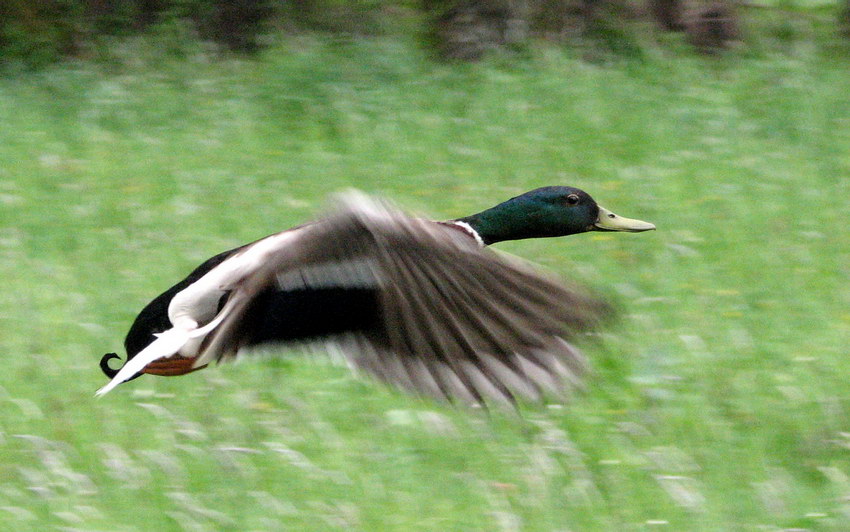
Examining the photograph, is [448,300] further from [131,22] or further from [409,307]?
[131,22]

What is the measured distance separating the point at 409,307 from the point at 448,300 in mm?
103

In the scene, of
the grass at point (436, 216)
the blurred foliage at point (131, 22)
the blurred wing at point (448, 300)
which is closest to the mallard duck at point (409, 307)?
the blurred wing at point (448, 300)

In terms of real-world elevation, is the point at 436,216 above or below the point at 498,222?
below

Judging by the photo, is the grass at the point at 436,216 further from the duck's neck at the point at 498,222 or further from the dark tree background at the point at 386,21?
the duck's neck at the point at 498,222

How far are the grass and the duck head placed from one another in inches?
17.4

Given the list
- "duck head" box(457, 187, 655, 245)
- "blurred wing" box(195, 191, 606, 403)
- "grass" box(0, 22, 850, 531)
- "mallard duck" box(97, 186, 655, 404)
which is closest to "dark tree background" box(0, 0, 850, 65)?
"grass" box(0, 22, 850, 531)

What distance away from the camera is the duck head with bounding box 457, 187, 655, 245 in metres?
4.12

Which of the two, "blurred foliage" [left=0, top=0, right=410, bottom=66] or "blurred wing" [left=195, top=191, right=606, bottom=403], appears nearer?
"blurred wing" [left=195, top=191, right=606, bottom=403]

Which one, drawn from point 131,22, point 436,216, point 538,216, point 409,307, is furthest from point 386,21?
point 409,307

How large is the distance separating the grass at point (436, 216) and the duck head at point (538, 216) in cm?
44

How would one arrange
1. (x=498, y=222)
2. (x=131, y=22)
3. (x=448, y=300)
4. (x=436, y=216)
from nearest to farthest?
(x=448, y=300)
(x=498, y=222)
(x=436, y=216)
(x=131, y=22)

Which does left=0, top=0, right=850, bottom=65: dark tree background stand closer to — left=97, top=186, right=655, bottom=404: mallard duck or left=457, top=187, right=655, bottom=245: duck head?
left=457, top=187, right=655, bottom=245: duck head

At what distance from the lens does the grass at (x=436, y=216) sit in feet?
12.2

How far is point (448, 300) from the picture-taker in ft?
9.45
